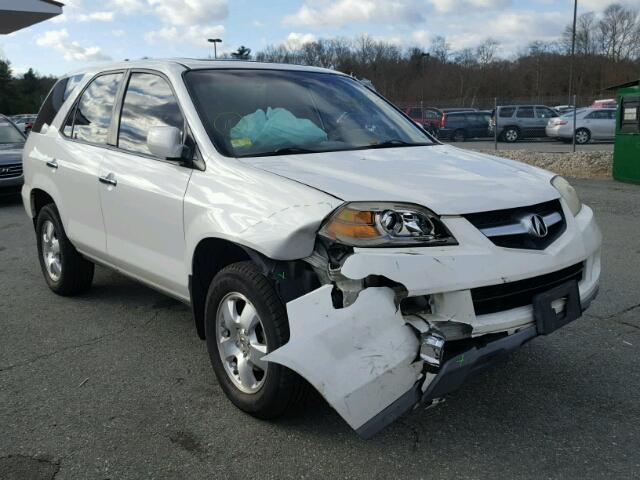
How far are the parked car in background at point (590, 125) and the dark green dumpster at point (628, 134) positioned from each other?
44.7 feet

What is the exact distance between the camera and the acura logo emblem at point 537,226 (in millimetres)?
2863

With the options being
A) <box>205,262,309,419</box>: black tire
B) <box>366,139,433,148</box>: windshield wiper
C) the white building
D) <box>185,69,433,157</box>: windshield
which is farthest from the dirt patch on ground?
the white building

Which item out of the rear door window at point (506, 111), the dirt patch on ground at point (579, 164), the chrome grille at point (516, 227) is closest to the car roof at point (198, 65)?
the chrome grille at point (516, 227)

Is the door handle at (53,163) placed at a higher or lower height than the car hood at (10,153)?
higher

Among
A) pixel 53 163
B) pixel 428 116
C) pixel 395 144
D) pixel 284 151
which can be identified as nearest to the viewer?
pixel 284 151

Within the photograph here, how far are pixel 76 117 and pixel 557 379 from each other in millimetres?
3906

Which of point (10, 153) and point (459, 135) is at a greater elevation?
point (10, 153)

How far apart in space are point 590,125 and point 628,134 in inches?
563

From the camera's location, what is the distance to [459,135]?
98.9 feet

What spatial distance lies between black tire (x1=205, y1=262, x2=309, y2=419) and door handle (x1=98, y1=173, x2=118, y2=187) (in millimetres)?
1276

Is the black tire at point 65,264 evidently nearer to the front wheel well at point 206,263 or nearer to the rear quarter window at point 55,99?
the rear quarter window at point 55,99

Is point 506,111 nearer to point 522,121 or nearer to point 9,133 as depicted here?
point 522,121

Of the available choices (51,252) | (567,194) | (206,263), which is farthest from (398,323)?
(51,252)

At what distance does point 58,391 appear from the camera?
3.58 meters
